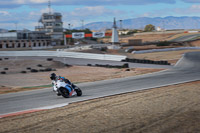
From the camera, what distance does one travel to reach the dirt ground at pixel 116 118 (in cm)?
841

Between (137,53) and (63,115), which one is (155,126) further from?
(137,53)

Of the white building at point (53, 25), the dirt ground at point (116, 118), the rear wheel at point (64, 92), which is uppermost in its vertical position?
the white building at point (53, 25)

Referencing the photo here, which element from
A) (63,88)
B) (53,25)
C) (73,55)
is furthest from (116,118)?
(53,25)

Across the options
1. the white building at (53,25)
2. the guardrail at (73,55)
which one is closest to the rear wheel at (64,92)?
the guardrail at (73,55)

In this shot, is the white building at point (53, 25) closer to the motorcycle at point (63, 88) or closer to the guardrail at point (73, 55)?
the guardrail at point (73, 55)

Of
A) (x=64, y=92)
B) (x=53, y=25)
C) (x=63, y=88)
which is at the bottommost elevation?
(x=64, y=92)

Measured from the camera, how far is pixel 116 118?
378 inches

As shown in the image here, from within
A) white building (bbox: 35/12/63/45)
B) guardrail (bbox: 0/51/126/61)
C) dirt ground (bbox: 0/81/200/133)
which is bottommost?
dirt ground (bbox: 0/81/200/133)

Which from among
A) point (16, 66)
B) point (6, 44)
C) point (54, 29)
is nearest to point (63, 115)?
point (16, 66)

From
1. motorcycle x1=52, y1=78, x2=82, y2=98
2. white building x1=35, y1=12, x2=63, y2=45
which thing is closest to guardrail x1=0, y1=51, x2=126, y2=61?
motorcycle x1=52, y1=78, x2=82, y2=98

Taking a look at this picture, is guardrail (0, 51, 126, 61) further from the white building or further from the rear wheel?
the white building

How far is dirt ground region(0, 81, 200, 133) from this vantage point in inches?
331

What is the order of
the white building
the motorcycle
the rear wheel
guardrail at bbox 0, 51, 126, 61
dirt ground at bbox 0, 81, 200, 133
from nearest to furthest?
1. dirt ground at bbox 0, 81, 200, 133
2. the motorcycle
3. the rear wheel
4. guardrail at bbox 0, 51, 126, 61
5. the white building

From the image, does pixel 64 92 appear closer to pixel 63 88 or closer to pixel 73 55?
pixel 63 88
